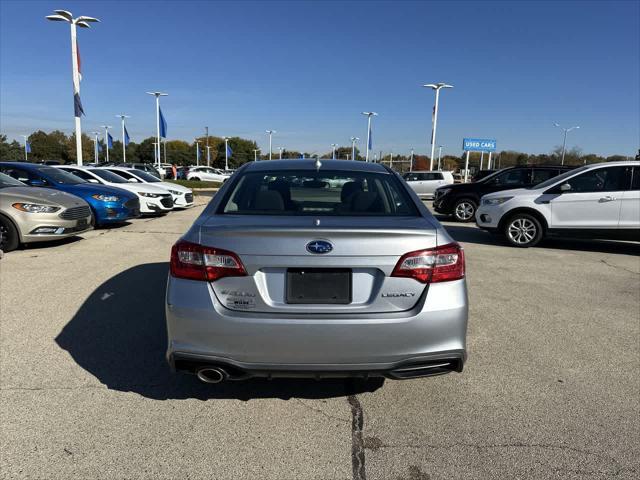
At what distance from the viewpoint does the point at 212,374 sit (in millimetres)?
2744

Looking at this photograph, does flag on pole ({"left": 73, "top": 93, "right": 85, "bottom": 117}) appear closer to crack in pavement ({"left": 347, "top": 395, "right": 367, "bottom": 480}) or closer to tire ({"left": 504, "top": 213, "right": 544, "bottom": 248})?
tire ({"left": 504, "top": 213, "right": 544, "bottom": 248})

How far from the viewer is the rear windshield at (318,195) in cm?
318

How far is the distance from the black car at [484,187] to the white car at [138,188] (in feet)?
27.9

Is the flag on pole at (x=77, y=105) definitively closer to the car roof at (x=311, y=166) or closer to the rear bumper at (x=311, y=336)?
the car roof at (x=311, y=166)

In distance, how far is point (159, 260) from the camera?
294 inches

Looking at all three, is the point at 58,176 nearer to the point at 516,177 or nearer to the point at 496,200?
the point at 496,200

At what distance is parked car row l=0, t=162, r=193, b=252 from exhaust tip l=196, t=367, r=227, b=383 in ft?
21.8

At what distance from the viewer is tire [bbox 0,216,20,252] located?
777 centimetres

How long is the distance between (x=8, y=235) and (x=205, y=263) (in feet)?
22.6

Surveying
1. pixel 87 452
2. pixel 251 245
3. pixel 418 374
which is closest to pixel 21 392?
pixel 87 452

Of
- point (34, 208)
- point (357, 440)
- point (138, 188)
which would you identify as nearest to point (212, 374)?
point (357, 440)

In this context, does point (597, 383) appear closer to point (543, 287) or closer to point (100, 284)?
point (543, 287)

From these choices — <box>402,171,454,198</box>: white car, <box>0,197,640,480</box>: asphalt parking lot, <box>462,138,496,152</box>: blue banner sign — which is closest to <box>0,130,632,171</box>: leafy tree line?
<box>462,138,496,152</box>: blue banner sign

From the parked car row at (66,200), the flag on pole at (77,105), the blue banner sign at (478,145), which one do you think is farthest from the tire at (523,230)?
the blue banner sign at (478,145)
